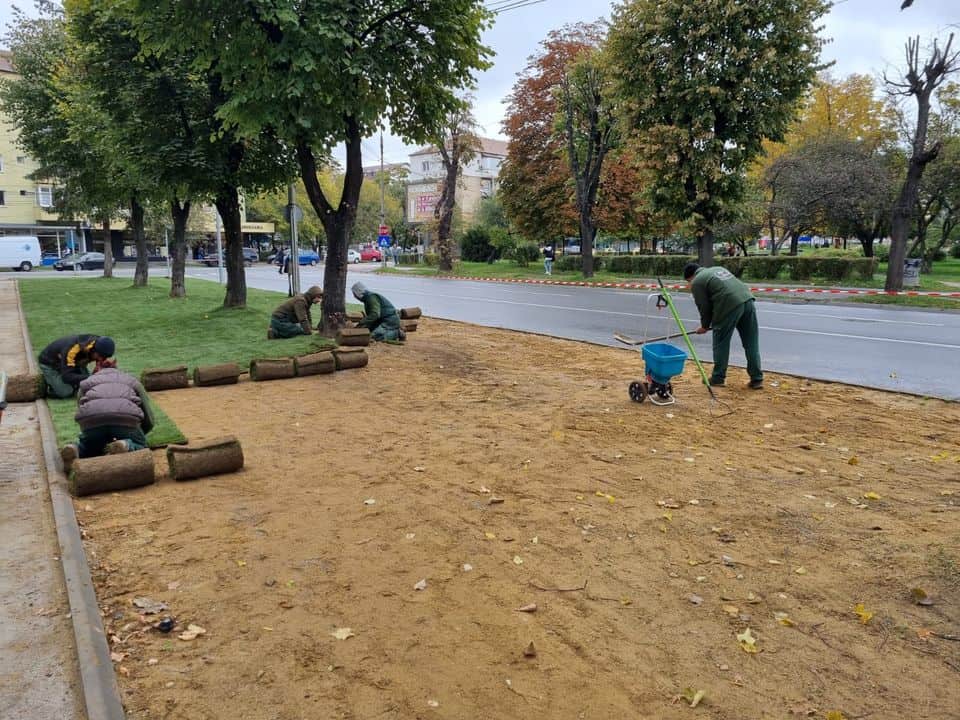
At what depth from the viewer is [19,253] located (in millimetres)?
47688

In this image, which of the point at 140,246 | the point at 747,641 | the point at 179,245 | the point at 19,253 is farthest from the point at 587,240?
the point at 19,253

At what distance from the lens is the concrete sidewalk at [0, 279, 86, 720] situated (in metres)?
3.12

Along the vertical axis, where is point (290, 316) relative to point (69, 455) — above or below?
above

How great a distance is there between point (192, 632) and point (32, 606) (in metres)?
1.00

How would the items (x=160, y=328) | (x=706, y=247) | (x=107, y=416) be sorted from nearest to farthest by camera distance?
(x=107, y=416)
(x=160, y=328)
(x=706, y=247)

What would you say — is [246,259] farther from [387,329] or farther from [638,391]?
[638,391]

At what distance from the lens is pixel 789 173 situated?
1259 inches

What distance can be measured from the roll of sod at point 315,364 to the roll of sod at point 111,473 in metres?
4.39

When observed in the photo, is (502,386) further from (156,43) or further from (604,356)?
(156,43)

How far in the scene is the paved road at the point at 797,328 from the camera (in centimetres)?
1014

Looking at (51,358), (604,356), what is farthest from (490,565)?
(604,356)

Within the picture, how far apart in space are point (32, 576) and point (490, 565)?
277cm

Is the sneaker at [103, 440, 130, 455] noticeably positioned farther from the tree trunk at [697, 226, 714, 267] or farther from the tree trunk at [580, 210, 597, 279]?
the tree trunk at [580, 210, 597, 279]

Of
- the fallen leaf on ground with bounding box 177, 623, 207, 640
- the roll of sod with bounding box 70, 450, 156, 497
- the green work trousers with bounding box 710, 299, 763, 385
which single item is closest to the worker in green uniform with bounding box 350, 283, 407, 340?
the green work trousers with bounding box 710, 299, 763, 385
